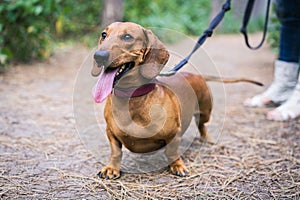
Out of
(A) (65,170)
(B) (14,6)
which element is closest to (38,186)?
(A) (65,170)

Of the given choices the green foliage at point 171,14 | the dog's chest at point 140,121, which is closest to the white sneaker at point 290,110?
the dog's chest at point 140,121

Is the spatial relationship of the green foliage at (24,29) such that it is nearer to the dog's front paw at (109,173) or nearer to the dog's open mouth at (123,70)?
the dog's front paw at (109,173)

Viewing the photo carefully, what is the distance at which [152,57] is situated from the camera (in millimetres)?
1962

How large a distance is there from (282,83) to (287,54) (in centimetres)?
29

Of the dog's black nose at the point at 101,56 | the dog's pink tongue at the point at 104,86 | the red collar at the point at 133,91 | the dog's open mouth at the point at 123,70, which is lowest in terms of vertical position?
the red collar at the point at 133,91

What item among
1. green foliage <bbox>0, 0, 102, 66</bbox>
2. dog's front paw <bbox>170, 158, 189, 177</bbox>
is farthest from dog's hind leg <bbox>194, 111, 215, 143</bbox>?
green foliage <bbox>0, 0, 102, 66</bbox>

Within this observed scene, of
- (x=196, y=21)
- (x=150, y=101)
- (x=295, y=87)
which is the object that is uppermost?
(x=150, y=101)

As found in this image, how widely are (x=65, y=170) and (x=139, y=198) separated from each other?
0.56m

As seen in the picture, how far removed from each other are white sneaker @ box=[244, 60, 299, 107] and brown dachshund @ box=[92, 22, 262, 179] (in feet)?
5.43

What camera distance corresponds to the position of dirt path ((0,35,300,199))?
2014mm

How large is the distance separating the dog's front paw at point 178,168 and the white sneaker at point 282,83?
1.85 meters

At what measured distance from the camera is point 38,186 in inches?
79.8

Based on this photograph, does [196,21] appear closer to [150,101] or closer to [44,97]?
[44,97]

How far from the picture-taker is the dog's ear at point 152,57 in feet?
6.32
